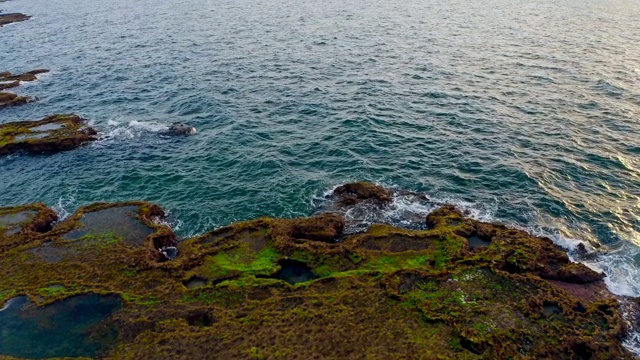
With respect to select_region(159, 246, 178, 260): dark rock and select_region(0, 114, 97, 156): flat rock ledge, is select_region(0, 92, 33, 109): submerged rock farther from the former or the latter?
select_region(159, 246, 178, 260): dark rock

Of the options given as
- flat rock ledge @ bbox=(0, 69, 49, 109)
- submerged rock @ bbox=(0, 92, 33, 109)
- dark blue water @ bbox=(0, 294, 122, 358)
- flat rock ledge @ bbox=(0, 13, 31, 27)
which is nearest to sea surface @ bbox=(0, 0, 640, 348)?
submerged rock @ bbox=(0, 92, 33, 109)

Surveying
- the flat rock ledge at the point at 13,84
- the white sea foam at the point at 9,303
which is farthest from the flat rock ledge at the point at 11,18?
the white sea foam at the point at 9,303

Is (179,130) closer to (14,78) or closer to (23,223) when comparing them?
(23,223)

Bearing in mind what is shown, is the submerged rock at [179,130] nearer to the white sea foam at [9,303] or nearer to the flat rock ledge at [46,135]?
the flat rock ledge at [46,135]

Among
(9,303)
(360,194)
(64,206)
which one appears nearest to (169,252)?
(9,303)

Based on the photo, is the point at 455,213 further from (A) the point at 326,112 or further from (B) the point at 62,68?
(B) the point at 62,68

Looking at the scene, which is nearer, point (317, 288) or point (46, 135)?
point (317, 288)

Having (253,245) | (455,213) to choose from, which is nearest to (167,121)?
(253,245)
